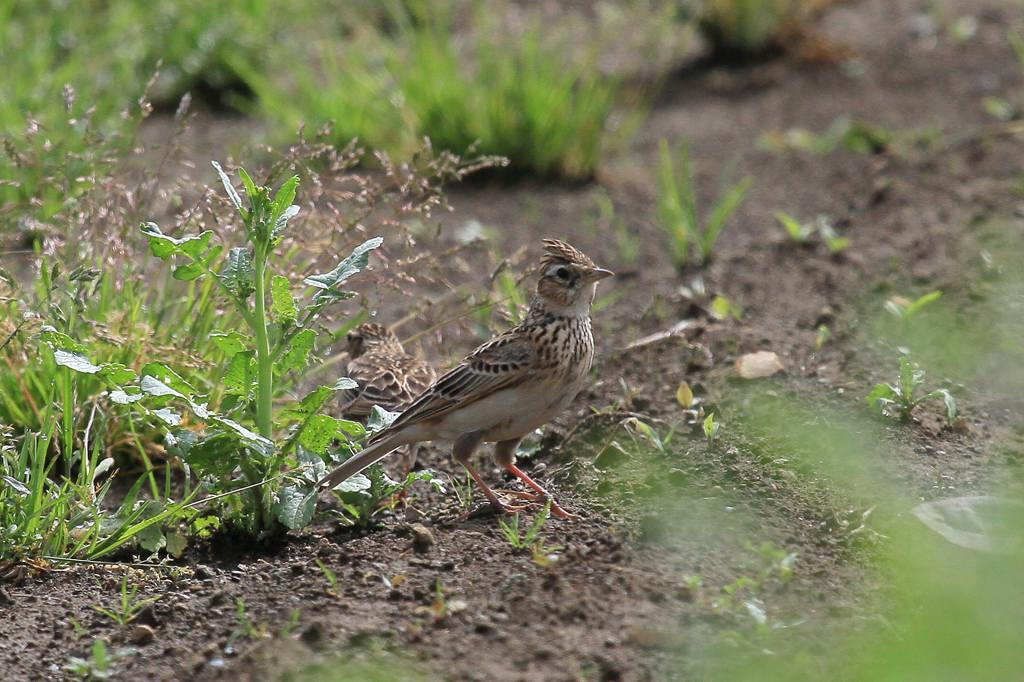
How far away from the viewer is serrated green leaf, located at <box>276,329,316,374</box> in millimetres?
4910

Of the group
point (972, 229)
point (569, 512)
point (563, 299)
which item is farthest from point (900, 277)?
point (569, 512)

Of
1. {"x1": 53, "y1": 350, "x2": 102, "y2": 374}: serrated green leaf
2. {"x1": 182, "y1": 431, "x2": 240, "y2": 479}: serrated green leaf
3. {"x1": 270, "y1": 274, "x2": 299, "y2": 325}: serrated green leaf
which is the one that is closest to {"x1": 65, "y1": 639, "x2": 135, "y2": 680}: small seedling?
{"x1": 182, "y1": 431, "x2": 240, "y2": 479}: serrated green leaf

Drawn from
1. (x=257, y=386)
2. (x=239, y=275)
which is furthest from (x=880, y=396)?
(x=239, y=275)

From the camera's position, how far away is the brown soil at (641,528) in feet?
13.7

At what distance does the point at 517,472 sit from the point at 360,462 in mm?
679

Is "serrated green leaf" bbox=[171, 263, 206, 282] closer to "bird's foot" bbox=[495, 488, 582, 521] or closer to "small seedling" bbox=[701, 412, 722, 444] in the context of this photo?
"bird's foot" bbox=[495, 488, 582, 521]

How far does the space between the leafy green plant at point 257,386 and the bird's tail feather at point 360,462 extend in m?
0.06

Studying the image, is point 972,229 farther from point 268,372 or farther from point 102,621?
point 102,621

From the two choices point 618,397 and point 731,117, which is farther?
point 731,117

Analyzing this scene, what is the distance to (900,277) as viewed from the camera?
733 cm

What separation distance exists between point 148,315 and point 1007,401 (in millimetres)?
3692

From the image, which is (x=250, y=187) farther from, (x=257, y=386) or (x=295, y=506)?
(x=295, y=506)

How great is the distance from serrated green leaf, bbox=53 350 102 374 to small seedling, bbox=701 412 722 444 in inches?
91.6

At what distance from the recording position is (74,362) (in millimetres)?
4711
